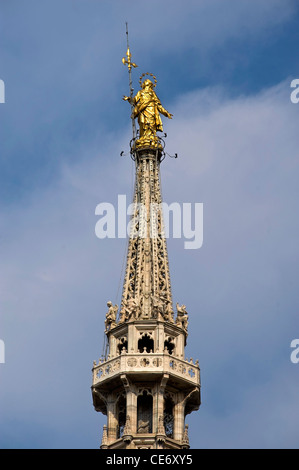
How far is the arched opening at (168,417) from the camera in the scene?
130375 millimetres

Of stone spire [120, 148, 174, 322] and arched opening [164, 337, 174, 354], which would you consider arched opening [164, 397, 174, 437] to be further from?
stone spire [120, 148, 174, 322]

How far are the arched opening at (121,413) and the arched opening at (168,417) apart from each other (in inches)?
126

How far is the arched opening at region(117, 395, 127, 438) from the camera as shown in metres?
131

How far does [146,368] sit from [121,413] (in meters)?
4.61

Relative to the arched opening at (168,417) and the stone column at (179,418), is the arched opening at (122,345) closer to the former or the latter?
the arched opening at (168,417)

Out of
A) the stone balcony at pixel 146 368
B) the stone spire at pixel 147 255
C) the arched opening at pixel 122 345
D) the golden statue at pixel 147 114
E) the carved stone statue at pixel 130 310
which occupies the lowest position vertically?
the stone balcony at pixel 146 368

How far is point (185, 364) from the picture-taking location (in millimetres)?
131125

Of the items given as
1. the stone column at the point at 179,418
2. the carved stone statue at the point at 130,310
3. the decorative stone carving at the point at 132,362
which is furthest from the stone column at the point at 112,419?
the carved stone statue at the point at 130,310

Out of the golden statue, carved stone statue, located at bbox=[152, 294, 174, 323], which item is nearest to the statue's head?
the golden statue

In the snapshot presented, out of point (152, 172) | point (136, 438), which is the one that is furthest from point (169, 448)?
point (152, 172)

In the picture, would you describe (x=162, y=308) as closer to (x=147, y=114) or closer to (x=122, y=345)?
(x=122, y=345)
